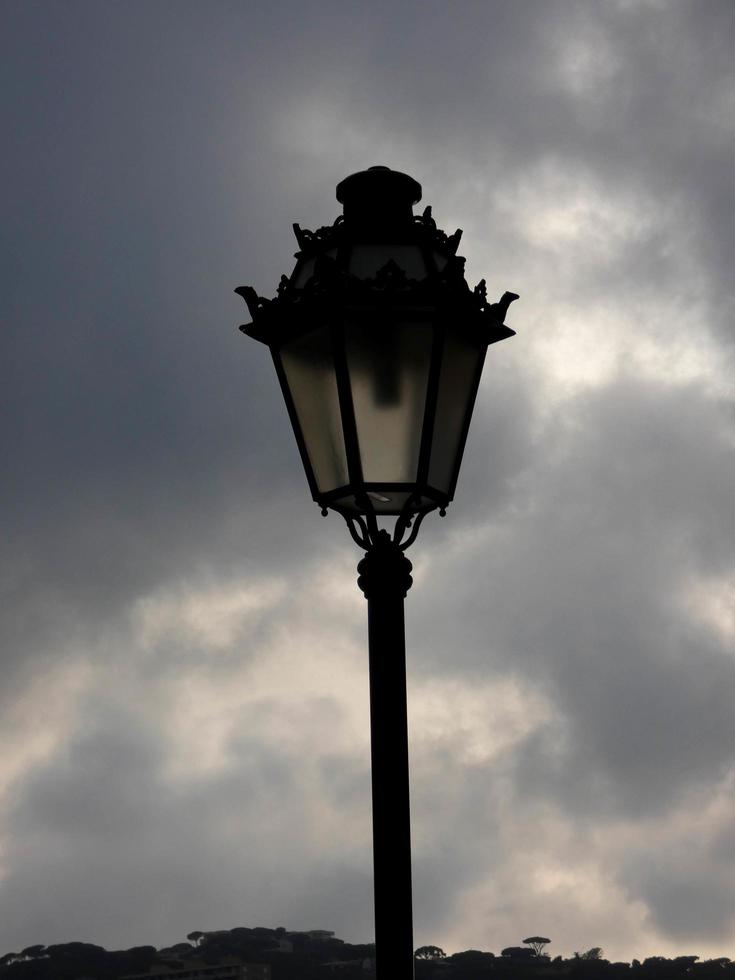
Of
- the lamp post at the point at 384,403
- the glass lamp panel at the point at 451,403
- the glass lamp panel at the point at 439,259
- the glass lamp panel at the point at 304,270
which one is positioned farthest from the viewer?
the glass lamp panel at the point at 304,270

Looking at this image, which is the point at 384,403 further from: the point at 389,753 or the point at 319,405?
the point at 389,753

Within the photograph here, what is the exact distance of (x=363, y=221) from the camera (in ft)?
27.3

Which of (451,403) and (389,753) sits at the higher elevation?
(451,403)

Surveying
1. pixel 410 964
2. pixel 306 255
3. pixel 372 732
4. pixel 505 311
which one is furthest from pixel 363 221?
pixel 410 964

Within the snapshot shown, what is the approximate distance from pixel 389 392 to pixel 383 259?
0.96 metres

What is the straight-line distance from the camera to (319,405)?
25.1 ft

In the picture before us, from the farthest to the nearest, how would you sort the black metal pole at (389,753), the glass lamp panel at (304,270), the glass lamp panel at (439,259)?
the glass lamp panel at (304,270), the glass lamp panel at (439,259), the black metal pole at (389,753)

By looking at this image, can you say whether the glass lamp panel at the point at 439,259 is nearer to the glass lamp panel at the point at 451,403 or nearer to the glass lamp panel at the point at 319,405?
the glass lamp panel at the point at 451,403

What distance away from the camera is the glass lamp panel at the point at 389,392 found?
24.6 ft

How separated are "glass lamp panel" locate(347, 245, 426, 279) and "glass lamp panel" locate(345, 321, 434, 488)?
1.57 feet

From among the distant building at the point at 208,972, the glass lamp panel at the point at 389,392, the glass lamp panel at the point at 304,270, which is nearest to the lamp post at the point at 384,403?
the glass lamp panel at the point at 389,392

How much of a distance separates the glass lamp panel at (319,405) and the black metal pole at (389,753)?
1.47 feet

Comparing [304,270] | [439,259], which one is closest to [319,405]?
[304,270]

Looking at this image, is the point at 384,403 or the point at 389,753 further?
the point at 384,403
